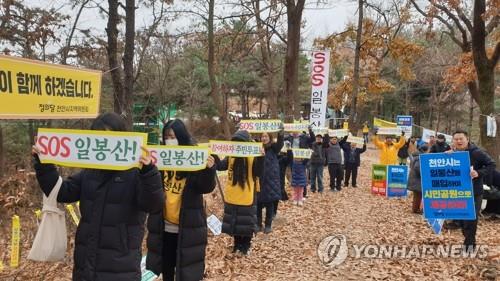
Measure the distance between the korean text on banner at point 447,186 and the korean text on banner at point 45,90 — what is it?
5368 millimetres

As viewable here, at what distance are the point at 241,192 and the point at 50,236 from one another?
11.5 ft

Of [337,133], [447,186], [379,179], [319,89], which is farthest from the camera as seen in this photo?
[337,133]

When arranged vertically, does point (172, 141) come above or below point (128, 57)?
below

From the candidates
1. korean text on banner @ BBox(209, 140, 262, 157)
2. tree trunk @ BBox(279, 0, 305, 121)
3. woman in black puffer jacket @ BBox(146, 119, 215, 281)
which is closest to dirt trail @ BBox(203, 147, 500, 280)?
korean text on banner @ BBox(209, 140, 262, 157)

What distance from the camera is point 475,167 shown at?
682 centimetres

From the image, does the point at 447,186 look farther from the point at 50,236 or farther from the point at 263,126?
the point at 50,236

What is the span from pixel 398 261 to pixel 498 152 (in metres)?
7.66

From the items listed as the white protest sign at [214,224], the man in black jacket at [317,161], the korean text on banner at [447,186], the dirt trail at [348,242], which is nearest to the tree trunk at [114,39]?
the white protest sign at [214,224]

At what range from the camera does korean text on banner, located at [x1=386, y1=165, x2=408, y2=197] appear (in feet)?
45.1

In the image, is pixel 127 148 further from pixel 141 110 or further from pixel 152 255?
pixel 141 110

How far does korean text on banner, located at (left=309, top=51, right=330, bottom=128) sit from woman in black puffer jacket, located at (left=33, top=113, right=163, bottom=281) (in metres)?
10.3

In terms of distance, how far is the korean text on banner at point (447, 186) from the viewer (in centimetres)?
681

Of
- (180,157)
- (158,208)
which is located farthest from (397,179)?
(158,208)

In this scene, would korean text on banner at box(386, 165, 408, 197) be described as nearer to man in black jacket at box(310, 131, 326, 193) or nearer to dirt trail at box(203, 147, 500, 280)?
dirt trail at box(203, 147, 500, 280)
